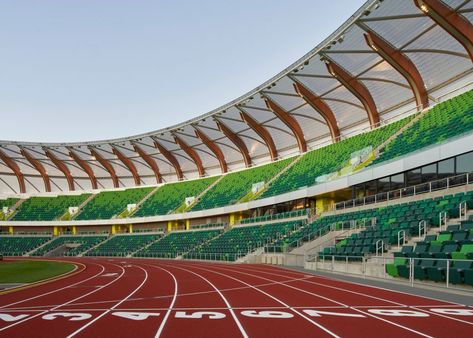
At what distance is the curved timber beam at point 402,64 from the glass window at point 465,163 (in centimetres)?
1054

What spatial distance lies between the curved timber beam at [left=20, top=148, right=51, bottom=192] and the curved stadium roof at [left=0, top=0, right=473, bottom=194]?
136mm

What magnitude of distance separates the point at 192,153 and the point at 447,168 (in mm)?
38609

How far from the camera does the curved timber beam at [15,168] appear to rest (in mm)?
65250

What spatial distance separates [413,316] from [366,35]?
24.9 m

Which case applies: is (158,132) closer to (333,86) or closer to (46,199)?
(333,86)

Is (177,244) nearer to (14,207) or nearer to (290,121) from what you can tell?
(290,121)

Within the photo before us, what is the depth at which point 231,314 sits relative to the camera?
940cm

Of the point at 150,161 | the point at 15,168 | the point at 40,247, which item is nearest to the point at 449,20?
the point at 150,161

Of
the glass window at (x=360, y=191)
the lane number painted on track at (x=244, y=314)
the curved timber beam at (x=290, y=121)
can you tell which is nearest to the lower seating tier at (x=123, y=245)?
the curved timber beam at (x=290, y=121)

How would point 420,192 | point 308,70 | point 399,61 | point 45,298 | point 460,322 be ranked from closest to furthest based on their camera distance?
1. point 460,322
2. point 45,298
3. point 420,192
4. point 399,61
5. point 308,70

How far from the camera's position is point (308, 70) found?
1442 inches

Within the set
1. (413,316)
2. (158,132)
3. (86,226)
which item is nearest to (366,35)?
(413,316)

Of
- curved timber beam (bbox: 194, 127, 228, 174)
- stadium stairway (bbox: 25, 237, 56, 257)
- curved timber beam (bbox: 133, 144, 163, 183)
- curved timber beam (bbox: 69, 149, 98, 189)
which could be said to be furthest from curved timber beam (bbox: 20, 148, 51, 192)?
curved timber beam (bbox: 194, 127, 228, 174)

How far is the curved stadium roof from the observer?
2922 centimetres
